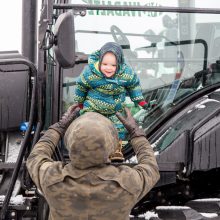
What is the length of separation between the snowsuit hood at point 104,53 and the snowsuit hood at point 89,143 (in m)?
0.57

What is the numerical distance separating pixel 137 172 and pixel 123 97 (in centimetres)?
65

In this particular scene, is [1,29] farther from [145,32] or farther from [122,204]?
[122,204]

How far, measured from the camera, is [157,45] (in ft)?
11.0

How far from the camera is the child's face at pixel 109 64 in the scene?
9.30ft

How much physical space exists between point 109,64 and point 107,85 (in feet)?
0.44

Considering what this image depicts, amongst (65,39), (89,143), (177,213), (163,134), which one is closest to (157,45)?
(163,134)

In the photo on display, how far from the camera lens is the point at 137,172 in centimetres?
250

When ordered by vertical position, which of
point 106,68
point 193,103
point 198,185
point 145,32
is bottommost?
point 198,185

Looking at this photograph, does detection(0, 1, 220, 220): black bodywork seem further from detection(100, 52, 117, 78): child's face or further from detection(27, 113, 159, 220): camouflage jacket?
detection(27, 113, 159, 220): camouflage jacket

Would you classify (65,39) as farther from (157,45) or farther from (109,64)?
(157,45)

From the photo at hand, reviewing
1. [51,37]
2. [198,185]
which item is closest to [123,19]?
[51,37]

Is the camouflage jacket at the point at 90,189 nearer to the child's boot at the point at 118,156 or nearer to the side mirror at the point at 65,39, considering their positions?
the child's boot at the point at 118,156

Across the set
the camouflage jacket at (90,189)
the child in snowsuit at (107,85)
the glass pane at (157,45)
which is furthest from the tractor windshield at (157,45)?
the camouflage jacket at (90,189)

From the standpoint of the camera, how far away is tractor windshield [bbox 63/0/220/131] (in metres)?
3.32
